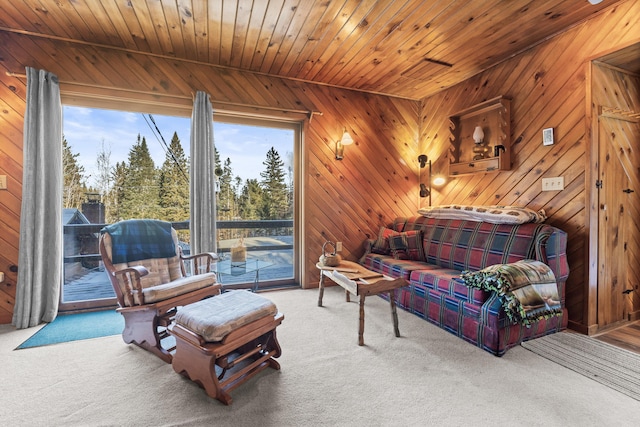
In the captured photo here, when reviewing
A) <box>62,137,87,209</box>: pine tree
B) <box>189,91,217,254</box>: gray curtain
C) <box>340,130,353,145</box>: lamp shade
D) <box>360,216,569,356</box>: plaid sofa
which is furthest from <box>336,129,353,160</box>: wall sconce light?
<box>62,137,87,209</box>: pine tree

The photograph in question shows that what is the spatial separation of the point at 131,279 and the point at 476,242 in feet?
10.3

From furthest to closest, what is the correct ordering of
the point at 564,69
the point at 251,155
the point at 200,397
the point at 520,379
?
the point at 251,155 → the point at 564,69 → the point at 520,379 → the point at 200,397

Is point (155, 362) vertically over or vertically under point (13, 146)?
under

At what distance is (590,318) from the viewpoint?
102 inches

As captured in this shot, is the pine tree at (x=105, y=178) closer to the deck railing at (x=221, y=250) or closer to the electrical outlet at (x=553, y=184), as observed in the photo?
the deck railing at (x=221, y=250)

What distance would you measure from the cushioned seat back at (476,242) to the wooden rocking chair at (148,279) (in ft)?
7.95

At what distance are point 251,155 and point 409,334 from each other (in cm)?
274

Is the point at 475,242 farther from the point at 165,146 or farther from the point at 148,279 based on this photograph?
the point at 165,146

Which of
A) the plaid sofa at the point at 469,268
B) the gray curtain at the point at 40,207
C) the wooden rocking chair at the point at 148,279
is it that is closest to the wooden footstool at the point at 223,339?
the wooden rocking chair at the point at 148,279

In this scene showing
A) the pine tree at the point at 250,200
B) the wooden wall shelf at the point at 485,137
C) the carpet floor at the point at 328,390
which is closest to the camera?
the carpet floor at the point at 328,390

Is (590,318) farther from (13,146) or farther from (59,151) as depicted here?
(13,146)

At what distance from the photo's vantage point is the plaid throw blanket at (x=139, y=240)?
2.43 m

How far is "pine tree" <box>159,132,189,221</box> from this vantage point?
3424 mm

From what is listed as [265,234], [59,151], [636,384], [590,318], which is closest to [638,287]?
[590,318]
